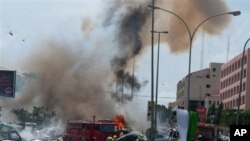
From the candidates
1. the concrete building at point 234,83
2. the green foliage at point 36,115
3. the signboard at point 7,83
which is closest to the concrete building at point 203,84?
the concrete building at point 234,83

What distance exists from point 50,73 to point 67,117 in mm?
6995

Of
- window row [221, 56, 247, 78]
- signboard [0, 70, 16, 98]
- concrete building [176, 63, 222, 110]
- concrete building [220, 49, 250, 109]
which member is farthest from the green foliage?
concrete building [176, 63, 222, 110]

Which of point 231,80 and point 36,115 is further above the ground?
point 231,80

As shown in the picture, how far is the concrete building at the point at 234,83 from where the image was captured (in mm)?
104037

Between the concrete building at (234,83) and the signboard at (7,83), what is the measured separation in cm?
6073

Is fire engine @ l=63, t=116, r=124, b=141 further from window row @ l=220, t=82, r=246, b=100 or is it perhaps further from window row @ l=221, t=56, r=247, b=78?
window row @ l=221, t=56, r=247, b=78

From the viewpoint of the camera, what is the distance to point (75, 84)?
81.1 meters

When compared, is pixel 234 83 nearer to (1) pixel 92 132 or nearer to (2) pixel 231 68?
(2) pixel 231 68

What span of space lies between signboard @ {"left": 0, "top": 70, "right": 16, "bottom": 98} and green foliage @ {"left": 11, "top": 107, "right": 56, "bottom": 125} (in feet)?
120

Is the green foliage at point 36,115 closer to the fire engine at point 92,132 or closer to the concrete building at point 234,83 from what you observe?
the concrete building at point 234,83

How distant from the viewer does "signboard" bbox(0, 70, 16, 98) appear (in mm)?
49000

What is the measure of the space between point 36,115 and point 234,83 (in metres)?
40.9

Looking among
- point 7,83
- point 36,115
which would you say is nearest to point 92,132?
point 7,83

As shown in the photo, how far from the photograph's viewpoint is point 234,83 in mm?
115562
